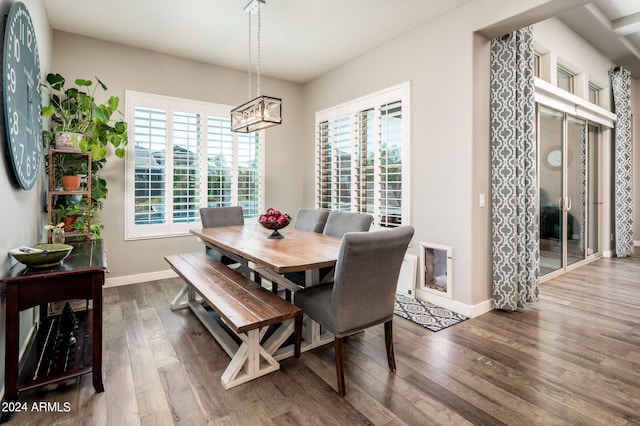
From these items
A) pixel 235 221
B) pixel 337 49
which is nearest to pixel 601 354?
pixel 235 221

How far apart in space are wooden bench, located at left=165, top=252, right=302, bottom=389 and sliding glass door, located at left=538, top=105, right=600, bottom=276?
3.70m

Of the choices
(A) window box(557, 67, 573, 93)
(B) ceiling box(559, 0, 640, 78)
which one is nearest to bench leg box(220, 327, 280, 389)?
(B) ceiling box(559, 0, 640, 78)

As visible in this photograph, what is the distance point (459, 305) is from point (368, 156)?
2.13 m

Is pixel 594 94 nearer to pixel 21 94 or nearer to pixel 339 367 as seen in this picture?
pixel 339 367

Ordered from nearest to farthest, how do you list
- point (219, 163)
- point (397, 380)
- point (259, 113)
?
1. point (397, 380)
2. point (259, 113)
3. point (219, 163)

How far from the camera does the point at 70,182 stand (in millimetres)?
3178

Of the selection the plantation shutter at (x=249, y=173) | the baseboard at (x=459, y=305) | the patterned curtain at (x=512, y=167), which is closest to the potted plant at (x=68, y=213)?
the plantation shutter at (x=249, y=173)

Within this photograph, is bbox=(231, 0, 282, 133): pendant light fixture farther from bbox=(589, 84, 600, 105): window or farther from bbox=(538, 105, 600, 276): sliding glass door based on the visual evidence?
bbox=(589, 84, 600, 105): window

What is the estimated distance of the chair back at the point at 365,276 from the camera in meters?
1.86

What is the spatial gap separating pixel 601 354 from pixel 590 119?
409cm

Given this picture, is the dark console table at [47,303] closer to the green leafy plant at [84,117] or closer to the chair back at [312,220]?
the green leafy plant at [84,117]

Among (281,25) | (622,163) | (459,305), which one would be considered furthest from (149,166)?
(622,163)

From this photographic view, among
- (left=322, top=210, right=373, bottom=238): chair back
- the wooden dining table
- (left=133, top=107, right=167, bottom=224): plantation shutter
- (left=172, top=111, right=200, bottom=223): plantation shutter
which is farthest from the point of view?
(left=172, top=111, right=200, bottom=223): plantation shutter

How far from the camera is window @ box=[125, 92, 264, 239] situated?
14.0 ft
